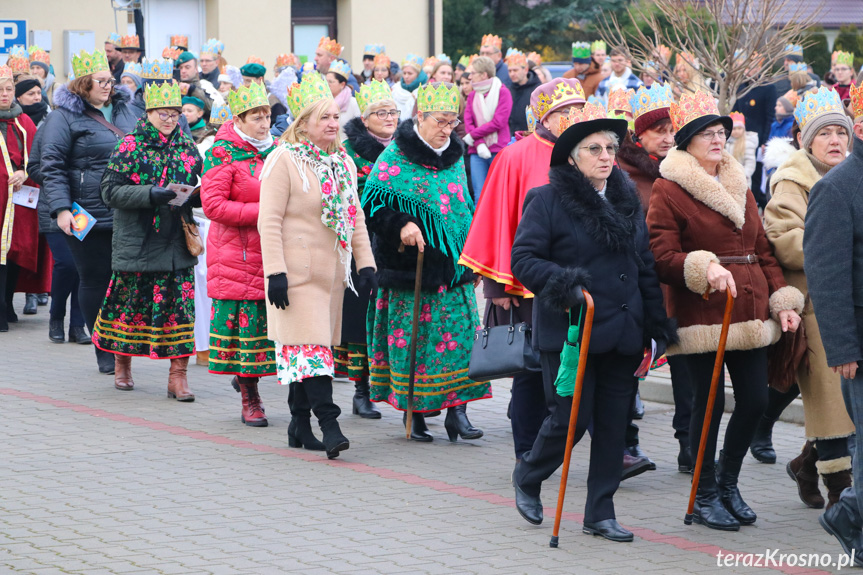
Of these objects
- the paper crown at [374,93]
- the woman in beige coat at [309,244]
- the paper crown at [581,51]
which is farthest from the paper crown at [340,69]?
the woman in beige coat at [309,244]

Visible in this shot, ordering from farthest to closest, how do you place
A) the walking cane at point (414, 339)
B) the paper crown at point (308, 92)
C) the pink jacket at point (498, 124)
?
the pink jacket at point (498, 124)
the walking cane at point (414, 339)
the paper crown at point (308, 92)

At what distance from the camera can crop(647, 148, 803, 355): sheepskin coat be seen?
5.80 m

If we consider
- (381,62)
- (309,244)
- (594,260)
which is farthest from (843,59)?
(594,260)

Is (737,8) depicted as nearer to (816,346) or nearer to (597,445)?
(816,346)

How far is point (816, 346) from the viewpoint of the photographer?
20.0 feet

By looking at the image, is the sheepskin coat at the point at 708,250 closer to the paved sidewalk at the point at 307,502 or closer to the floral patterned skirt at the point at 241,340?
the paved sidewalk at the point at 307,502

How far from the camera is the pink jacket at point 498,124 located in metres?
16.0

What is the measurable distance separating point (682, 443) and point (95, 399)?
4.25 meters

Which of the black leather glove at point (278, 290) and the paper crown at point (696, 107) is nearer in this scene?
the paper crown at point (696, 107)

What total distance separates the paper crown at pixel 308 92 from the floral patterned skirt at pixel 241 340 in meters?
1.41

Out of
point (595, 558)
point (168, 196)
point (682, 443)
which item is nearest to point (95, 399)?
point (168, 196)

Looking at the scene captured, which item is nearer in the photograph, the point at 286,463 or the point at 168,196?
the point at 286,463

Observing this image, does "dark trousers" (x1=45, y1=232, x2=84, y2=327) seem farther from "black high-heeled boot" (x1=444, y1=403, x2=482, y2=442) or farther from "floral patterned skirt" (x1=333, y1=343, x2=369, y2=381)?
"black high-heeled boot" (x1=444, y1=403, x2=482, y2=442)

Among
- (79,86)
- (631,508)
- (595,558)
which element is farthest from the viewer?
(79,86)
